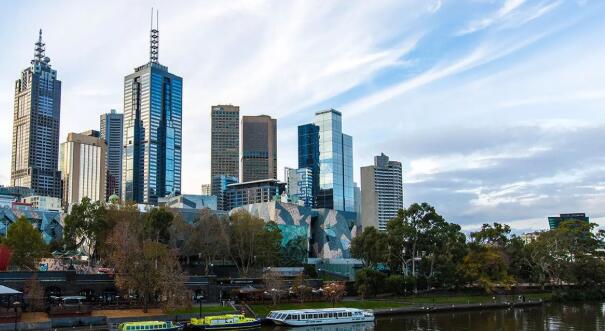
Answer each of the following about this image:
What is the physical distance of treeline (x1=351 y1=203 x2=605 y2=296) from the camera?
12181 centimetres

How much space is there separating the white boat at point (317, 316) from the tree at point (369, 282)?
19643 mm

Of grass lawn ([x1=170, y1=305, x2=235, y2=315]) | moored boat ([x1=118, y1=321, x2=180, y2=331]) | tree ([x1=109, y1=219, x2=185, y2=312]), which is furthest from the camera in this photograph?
grass lawn ([x1=170, y1=305, x2=235, y2=315])

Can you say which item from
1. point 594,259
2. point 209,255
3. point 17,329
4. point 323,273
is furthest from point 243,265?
point 594,259

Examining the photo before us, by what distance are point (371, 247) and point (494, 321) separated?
127ft

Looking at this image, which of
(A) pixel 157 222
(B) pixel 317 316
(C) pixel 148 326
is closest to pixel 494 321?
(B) pixel 317 316

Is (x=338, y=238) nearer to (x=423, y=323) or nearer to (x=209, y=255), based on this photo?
(x=209, y=255)

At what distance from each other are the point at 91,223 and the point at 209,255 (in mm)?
26525

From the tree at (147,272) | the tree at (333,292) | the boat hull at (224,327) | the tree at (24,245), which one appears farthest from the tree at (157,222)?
the boat hull at (224,327)

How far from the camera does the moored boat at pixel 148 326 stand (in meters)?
72.2

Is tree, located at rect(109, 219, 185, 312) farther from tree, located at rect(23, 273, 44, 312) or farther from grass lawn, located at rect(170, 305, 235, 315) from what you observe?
tree, located at rect(23, 273, 44, 312)

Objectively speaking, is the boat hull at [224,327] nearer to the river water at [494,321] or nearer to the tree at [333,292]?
the river water at [494,321]

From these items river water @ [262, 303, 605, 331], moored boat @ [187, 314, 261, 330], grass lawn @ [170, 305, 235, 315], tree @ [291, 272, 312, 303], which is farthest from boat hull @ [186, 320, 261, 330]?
tree @ [291, 272, 312, 303]

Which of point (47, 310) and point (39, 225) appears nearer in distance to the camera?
point (47, 310)

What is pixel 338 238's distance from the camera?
182 m
